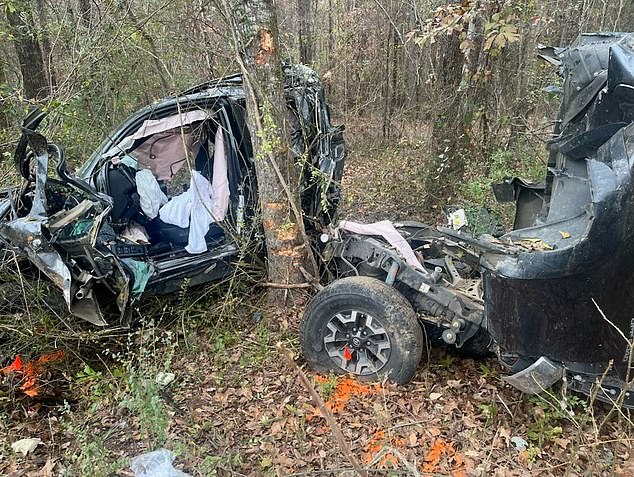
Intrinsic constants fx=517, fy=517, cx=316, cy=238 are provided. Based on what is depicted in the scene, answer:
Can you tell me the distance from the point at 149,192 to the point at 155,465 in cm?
277

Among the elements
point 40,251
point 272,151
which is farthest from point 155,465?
point 272,151

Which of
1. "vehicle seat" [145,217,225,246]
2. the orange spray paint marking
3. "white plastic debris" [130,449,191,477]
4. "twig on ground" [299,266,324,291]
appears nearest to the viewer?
"white plastic debris" [130,449,191,477]

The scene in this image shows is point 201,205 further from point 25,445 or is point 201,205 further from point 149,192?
point 25,445

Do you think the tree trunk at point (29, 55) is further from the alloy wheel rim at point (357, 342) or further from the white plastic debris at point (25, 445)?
the alloy wheel rim at point (357, 342)

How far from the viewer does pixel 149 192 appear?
496 centimetres

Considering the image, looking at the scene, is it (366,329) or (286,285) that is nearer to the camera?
(366,329)

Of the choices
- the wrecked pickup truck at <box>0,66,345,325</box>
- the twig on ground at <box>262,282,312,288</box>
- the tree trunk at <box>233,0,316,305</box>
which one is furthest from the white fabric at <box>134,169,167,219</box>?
the twig on ground at <box>262,282,312,288</box>

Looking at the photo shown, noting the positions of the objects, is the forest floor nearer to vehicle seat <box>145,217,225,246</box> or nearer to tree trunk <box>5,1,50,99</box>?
vehicle seat <box>145,217,225,246</box>

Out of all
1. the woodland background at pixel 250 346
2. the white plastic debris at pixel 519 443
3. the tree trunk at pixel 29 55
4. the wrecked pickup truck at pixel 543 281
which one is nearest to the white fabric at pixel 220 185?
the woodland background at pixel 250 346

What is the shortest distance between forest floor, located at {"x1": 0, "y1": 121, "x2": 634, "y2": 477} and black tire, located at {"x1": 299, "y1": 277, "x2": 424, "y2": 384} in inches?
5.3

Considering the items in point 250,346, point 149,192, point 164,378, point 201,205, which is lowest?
point 250,346

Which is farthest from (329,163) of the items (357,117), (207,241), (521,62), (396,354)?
(357,117)

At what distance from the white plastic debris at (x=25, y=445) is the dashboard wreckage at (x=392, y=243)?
92cm

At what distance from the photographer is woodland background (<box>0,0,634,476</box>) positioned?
3154mm
